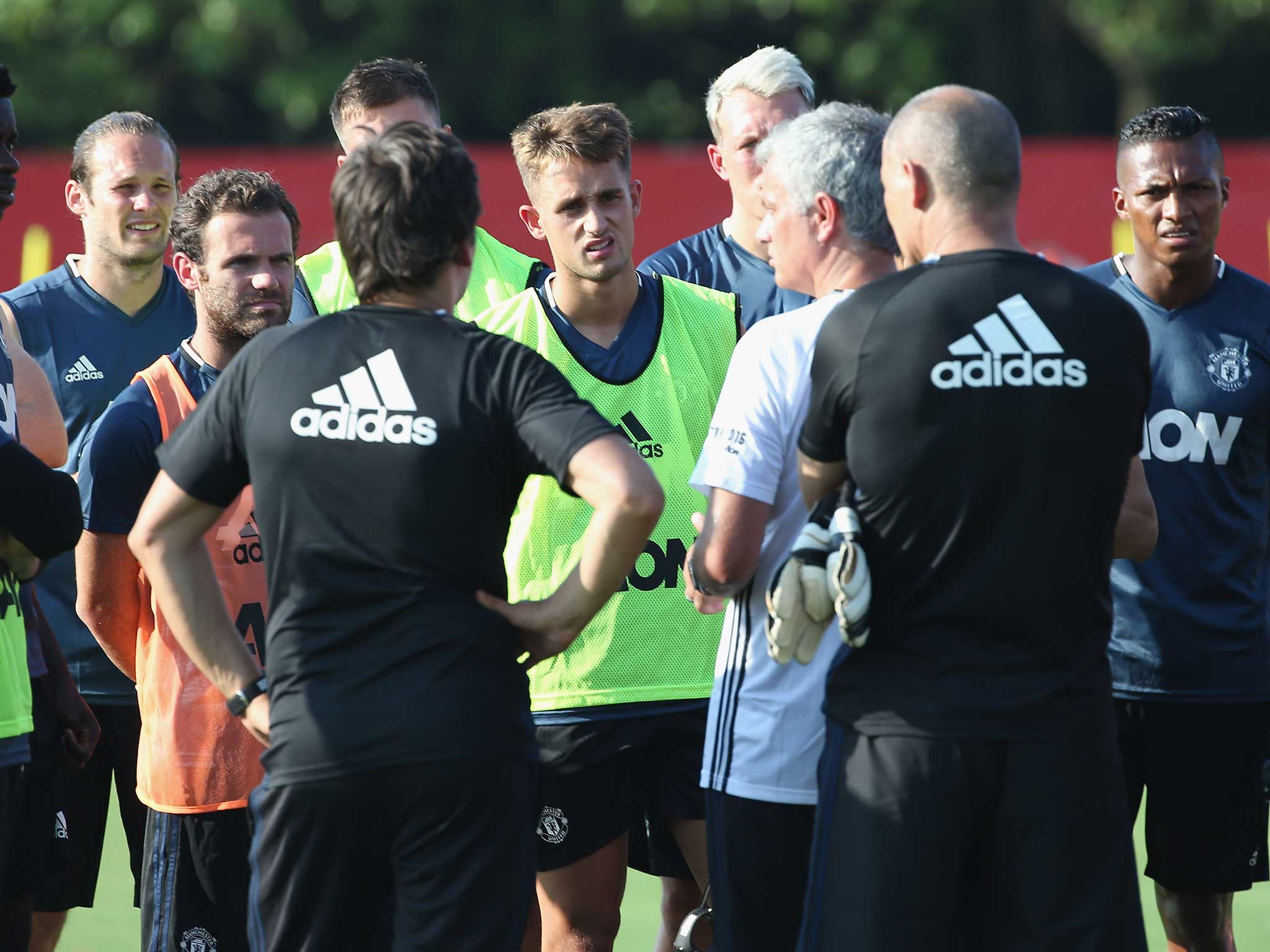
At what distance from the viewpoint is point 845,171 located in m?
3.46

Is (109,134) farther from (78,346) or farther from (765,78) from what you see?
(765,78)

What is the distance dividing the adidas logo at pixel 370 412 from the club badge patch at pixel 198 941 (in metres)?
1.52

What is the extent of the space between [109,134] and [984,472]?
3554mm

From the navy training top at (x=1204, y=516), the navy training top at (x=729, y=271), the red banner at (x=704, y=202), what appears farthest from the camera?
the red banner at (x=704, y=202)

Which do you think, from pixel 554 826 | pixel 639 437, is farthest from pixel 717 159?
pixel 554 826

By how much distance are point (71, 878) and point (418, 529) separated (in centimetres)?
252

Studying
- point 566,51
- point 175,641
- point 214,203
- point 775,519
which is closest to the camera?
point 775,519

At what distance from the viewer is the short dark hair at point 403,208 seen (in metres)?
3.00

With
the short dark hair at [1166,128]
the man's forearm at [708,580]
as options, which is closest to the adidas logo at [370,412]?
the man's forearm at [708,580]

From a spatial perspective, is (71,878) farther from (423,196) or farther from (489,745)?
(423,196)

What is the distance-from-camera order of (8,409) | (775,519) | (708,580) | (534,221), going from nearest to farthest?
(708,580), (775,519), (8,409), (534,221)

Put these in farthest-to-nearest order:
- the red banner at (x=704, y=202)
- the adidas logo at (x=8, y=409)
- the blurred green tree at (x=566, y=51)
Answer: the blurred green tree at (x=566, y=51) < the red banner at (x=704, y=202) < the adidas logo at (x=8, y=409)

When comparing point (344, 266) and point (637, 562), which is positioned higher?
point (344, 266)

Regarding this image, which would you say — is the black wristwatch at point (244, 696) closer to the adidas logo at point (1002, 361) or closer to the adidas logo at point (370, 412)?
the adidas logo at point (370, 412)
